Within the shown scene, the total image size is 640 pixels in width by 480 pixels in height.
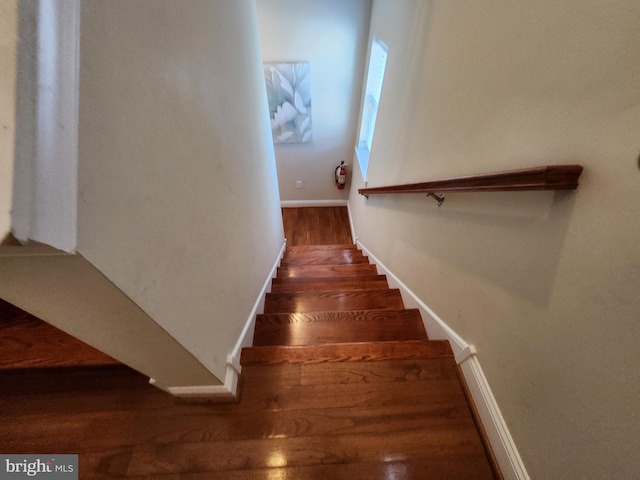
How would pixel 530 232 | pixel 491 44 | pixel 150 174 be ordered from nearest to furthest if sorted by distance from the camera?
pixel 150 174
pixel 530 232
pixel 491 44

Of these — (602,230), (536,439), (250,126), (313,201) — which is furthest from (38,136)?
(313,201)

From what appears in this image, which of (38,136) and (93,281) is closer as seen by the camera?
(38,136)

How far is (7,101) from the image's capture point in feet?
1.00

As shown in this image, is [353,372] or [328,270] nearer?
[353,372]

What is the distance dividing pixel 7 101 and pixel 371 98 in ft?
11.8

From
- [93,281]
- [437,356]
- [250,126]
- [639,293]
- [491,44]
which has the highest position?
[491,44]

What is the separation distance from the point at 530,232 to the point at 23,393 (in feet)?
6.37

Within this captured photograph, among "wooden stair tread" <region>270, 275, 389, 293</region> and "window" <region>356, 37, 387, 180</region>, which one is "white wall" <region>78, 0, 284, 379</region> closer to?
"wooden stair tread" <region>270, 275, 389, 293</region>

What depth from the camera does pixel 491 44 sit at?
0.86 meters

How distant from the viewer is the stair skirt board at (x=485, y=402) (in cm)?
85

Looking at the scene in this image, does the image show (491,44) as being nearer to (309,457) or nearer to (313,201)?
(309,457)

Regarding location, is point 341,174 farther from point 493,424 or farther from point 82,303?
point 82,303

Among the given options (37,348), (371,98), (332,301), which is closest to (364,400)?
(332,301)
